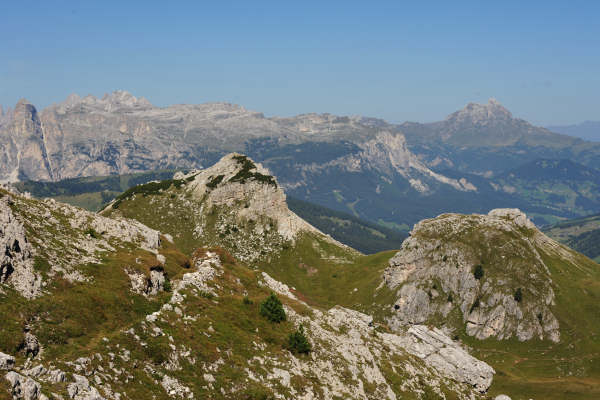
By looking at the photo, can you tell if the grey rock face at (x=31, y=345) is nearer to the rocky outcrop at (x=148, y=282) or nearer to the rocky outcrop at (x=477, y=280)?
the rocky outcrop at (x=148, y=282)

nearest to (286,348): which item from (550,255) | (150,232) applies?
(150,232)

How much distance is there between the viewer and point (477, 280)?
17638cm

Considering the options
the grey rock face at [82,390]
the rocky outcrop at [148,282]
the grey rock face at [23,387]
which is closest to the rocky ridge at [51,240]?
the rocky outcrop at [148,282]

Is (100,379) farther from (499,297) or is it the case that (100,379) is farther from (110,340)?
(499,297)

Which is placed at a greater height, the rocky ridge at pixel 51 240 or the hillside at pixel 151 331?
the rocky ridge at pixel 51 240

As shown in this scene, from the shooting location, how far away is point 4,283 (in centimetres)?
4441

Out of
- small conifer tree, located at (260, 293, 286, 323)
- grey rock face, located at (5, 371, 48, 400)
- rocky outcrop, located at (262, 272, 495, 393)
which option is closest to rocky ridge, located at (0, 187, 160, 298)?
grey rock face, located at (5, 371, 48, 400)

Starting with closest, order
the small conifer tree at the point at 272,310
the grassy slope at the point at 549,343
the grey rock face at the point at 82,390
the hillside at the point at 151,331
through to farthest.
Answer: the grey rock face at the point at 82,390 < the hillside at the point at 151,331 < the small conifer tree at the point at 272,310 < the grassy slope at the point at 549,343

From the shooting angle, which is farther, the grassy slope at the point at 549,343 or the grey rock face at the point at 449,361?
the grassy slope at the point at 549,343

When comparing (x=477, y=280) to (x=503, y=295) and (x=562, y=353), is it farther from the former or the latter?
(x=562, y=353)

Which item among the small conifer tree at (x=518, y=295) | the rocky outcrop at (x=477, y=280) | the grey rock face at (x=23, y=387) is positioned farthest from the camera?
the small conifer tree at (x=518, y=295)

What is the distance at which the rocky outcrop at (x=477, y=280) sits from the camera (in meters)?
167

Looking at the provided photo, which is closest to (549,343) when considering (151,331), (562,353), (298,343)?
(562,353)

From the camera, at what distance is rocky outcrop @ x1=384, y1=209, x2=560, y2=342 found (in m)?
167
